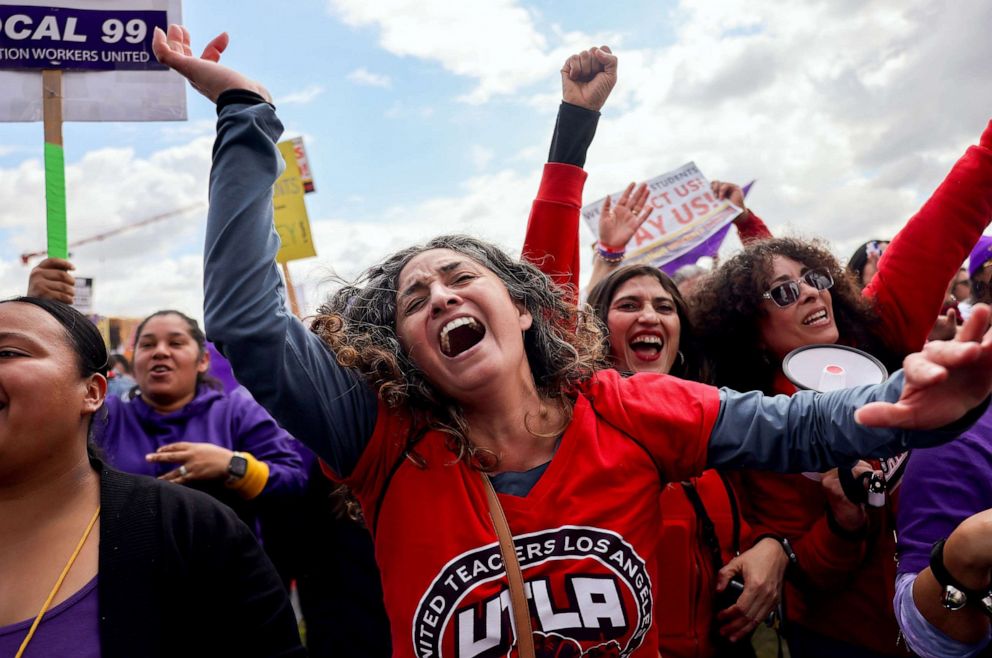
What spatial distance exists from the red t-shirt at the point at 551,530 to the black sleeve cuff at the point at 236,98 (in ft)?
2.47

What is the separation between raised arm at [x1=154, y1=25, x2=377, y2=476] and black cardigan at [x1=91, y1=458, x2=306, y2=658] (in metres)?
0.39

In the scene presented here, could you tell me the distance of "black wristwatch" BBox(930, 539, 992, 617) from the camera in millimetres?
1627

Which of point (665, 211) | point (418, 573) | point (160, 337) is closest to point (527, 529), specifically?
point (418, 573)

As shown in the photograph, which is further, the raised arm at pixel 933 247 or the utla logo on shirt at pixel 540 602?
the raised arm at pixel 933 247

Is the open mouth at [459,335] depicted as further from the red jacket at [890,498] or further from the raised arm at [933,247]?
the raised arm at [933,247]

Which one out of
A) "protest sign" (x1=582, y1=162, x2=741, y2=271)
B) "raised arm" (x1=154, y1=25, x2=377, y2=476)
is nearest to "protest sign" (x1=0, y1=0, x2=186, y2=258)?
"raised arm" (x1=154, y1=25, x2=377, y2=476)

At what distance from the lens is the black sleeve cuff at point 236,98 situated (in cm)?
159

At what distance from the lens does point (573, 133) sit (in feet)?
8.29

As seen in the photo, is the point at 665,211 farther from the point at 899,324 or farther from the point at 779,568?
the point at 779,568

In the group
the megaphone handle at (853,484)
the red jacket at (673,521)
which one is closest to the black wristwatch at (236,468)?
the red jacket at (673,521)

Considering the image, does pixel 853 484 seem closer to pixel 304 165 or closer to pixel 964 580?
pixel 964 580

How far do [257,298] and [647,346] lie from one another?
68.2 inches

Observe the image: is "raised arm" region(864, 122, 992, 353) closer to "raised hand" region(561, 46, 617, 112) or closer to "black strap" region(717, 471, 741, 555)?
"black strap" region(717, 471, 741, 555)

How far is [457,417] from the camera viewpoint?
1.79m
